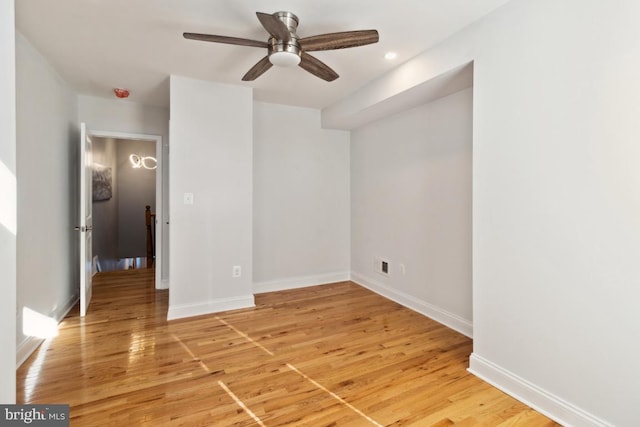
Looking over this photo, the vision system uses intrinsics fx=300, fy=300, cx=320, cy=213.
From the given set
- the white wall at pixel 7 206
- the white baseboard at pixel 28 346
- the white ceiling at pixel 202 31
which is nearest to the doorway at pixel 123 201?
the white baseboard at pixel 28 346

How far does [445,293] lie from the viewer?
3.04 meters

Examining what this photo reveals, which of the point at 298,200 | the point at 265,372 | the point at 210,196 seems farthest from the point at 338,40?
the point at 298,200

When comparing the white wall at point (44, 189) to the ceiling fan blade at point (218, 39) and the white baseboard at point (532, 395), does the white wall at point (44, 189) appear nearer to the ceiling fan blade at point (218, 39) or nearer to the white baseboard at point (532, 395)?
the ceiling fan blade at point (218, 39)

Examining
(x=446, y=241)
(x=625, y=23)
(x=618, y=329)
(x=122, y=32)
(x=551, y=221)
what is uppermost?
(x=122, y=32)

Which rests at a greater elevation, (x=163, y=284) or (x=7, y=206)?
(x=7, y=206)

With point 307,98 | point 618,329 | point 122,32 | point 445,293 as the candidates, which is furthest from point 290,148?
point 618,329

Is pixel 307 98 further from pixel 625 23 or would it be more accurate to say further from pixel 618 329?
pixel 618 329

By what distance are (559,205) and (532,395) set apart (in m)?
1.17

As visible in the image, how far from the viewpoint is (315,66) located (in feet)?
7.70

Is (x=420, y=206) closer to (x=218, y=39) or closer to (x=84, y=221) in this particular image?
(x=218, y=39)

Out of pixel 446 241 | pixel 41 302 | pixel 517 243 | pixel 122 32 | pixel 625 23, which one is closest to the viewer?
pixel 625 23

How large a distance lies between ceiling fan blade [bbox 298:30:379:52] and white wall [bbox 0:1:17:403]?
4.88 feet

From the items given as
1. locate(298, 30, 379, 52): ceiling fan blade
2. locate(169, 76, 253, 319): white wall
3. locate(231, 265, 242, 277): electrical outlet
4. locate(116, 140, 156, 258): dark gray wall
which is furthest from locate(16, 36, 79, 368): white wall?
locate(116, 140, 156, 258): dark gray wall

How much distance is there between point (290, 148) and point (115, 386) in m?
3.14
